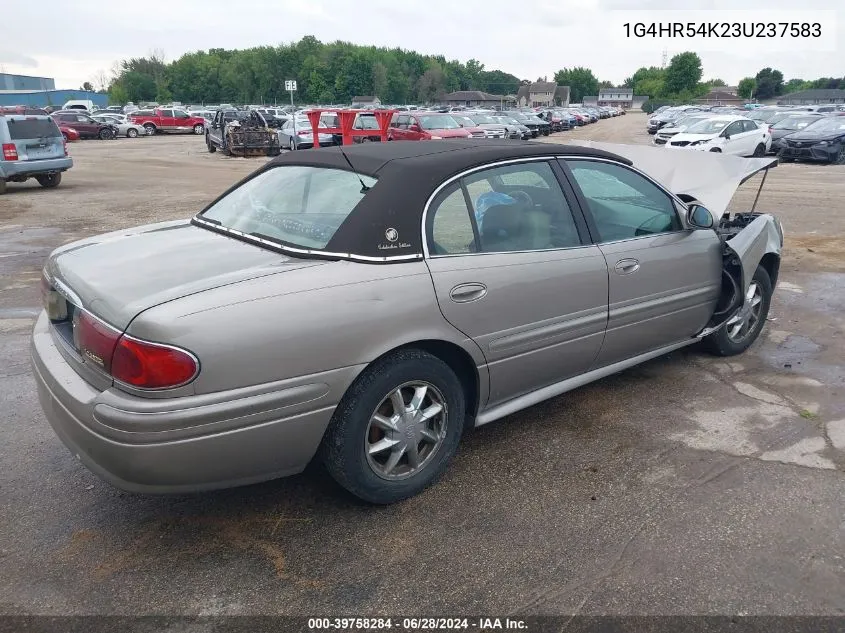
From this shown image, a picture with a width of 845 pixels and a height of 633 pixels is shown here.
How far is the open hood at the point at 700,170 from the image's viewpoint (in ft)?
17.3

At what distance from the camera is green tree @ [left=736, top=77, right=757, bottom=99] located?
398 ft

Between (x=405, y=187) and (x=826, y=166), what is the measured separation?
22.4 meters

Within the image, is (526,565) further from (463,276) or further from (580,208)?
(580,208)

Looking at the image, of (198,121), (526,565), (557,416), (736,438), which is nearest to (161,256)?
(526,565)

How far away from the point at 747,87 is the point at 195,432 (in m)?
141

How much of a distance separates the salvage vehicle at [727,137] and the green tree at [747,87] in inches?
4464

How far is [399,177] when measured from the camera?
3.15 metres

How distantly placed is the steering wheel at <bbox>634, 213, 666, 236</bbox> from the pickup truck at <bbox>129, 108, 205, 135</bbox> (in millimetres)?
46064

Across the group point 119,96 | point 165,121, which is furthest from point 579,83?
point 165,121

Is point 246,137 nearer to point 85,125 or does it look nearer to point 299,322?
point 85,125

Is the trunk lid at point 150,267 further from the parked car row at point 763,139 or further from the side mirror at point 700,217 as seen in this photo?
the parked car row at point 763,139

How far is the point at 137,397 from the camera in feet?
8.14

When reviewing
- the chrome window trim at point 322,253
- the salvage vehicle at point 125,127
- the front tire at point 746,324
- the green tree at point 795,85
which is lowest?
the salvage vehicle at point 125,127

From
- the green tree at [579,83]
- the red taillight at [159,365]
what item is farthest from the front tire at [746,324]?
the green tree at [579,83]
